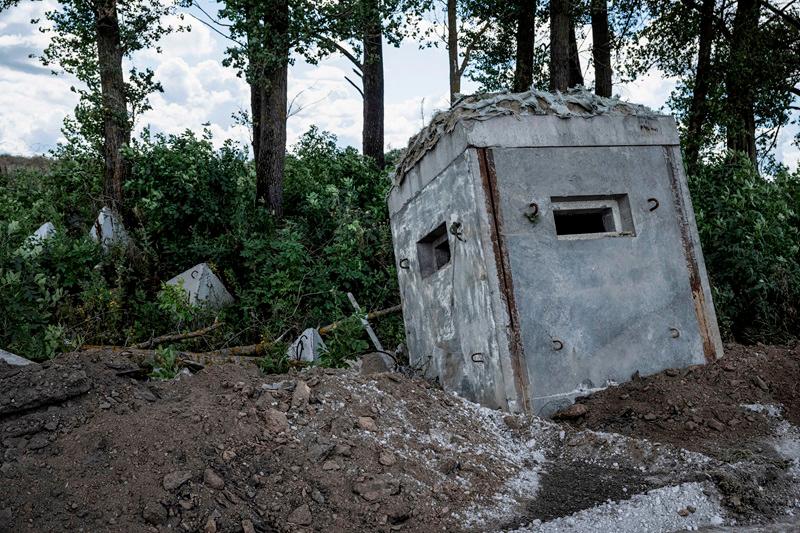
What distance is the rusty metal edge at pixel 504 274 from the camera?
5.62m

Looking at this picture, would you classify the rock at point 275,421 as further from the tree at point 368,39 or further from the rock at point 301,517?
the tree at point 368,39

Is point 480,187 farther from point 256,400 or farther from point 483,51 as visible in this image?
point 483,51

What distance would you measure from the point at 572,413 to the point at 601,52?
10213mm

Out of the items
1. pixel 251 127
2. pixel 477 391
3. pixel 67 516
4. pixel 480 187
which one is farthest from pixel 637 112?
pixel 251 127

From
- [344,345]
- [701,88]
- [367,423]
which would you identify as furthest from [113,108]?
[701,88]

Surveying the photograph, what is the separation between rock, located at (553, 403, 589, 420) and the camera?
5629 millimetres

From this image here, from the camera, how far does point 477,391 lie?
6051 mm

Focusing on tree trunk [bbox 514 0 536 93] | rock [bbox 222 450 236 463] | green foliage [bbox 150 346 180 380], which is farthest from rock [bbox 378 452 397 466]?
tree trunk [bbox 514 0 536 93]

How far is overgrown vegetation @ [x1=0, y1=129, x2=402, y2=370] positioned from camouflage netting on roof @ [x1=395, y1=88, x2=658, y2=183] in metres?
2.52

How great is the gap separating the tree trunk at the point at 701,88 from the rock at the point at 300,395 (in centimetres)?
933

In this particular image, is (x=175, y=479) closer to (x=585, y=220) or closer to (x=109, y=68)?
(x=585, y=220)

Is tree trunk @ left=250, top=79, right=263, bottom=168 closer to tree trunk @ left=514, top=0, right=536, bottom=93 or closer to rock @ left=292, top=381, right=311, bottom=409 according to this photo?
tree trunk @ left=514, top=0, right=536, bottom=93

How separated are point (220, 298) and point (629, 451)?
6666mm

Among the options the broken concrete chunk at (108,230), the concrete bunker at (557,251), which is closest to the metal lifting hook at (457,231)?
the concrete bunker at (557,251)
